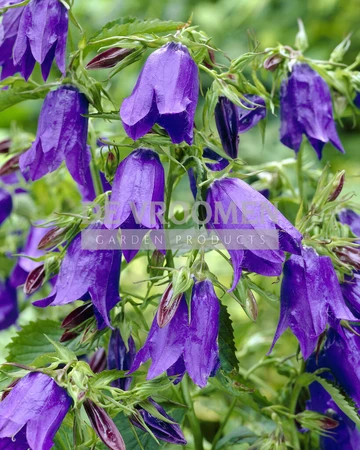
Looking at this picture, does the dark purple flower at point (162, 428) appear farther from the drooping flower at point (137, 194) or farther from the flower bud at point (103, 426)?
the drooping flower at point (137, 194)

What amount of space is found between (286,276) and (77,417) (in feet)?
1.24

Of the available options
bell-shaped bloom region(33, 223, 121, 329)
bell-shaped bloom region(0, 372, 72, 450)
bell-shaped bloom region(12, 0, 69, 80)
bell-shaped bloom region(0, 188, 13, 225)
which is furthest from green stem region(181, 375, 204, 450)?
bell-shaped bloom region(0, 188, 13, 225)

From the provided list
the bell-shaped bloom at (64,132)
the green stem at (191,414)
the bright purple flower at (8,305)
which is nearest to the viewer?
the bell-shaped bloom at (64,132)

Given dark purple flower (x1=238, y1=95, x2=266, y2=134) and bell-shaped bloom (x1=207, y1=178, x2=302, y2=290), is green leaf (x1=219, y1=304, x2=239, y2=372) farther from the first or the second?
dark purple flower (x1=238, y1=95, x2=266, y2=134)

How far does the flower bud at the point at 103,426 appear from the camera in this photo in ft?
3.14

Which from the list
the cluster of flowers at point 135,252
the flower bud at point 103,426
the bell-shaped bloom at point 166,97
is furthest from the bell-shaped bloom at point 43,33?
the flower bud at point 103,426

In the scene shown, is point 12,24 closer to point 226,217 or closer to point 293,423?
point 226,217

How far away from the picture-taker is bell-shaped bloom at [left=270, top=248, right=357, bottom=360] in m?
1.06

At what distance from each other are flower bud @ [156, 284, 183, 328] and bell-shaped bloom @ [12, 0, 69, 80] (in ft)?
1.32

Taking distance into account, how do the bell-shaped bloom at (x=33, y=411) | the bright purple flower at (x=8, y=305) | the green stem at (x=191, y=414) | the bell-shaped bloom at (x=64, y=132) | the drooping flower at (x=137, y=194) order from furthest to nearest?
the bright purple flower at (x=8, y=305) < the green stem at (x=191, y=414) < the bell-shaped bloom at (x=64, y=132) < the drooping flower at (x=137, y=194) < the bell-shaped bloom at (x=33, y=411)

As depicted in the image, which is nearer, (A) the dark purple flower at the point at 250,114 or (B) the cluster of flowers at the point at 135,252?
(B) the cluster of flowers at the point at 135,252

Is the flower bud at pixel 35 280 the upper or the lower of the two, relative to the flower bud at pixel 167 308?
lower

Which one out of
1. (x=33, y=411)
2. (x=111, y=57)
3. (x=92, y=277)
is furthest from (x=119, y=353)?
(x=111, y=57)

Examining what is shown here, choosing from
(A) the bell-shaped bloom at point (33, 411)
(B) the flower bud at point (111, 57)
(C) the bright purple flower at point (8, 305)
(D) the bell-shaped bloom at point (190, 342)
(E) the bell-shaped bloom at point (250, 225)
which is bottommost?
(C) the bright purple flower at point (8, 305)
